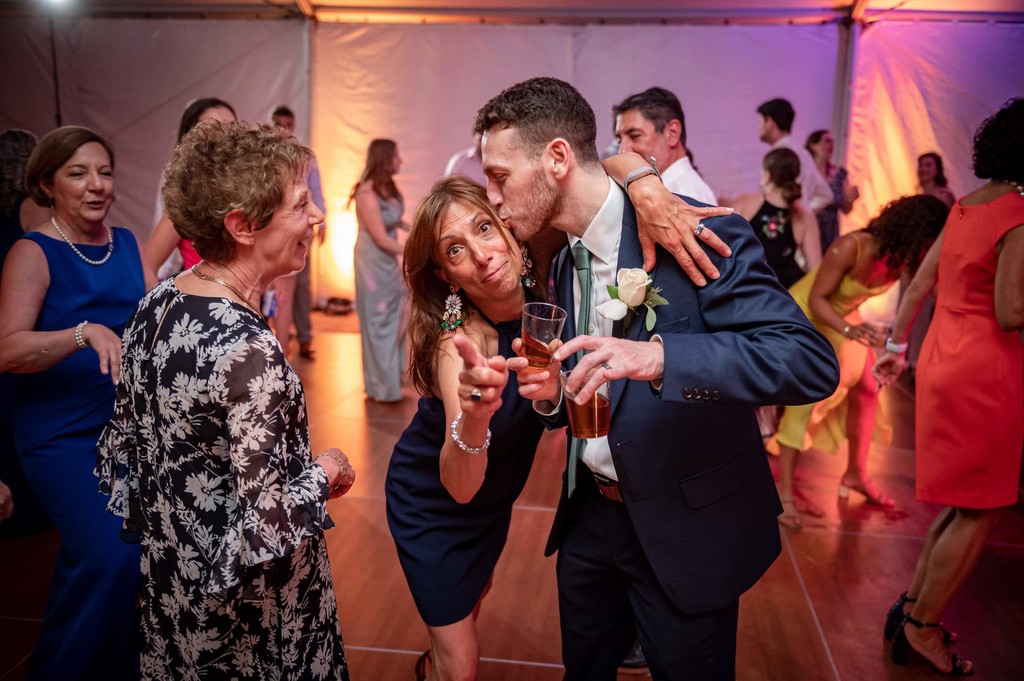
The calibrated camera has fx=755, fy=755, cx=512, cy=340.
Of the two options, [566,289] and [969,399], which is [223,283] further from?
[969,399]

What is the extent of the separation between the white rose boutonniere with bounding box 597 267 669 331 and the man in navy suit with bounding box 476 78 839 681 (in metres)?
0.03

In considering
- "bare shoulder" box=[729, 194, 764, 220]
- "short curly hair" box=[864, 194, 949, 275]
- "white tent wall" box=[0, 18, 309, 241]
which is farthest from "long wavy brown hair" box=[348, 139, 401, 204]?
"short curly hair" box=[864, 194, 949, 275]

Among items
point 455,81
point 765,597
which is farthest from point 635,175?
point 455,81

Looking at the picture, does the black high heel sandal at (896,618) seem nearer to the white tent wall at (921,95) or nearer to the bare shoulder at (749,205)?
the bare shoulder at (749,205)

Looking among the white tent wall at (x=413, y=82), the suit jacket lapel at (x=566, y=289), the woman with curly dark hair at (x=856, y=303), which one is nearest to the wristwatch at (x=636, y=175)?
the suit jacket lapel at (x=566, y=289)

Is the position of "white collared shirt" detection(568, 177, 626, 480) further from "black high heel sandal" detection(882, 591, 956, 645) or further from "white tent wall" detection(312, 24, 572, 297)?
"white tent wall" detection(312, 24, 572, 297)

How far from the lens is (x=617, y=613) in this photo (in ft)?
6.58

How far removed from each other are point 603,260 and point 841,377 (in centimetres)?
253

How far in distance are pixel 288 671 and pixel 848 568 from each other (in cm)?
276

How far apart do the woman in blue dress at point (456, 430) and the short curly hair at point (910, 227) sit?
2230 mm

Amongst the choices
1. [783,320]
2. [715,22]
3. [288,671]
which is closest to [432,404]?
[288,671]

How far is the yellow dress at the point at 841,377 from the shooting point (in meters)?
3.91

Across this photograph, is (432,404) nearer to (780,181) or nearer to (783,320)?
(783,320)

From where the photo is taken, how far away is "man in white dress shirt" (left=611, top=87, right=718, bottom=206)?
3.73 meters
